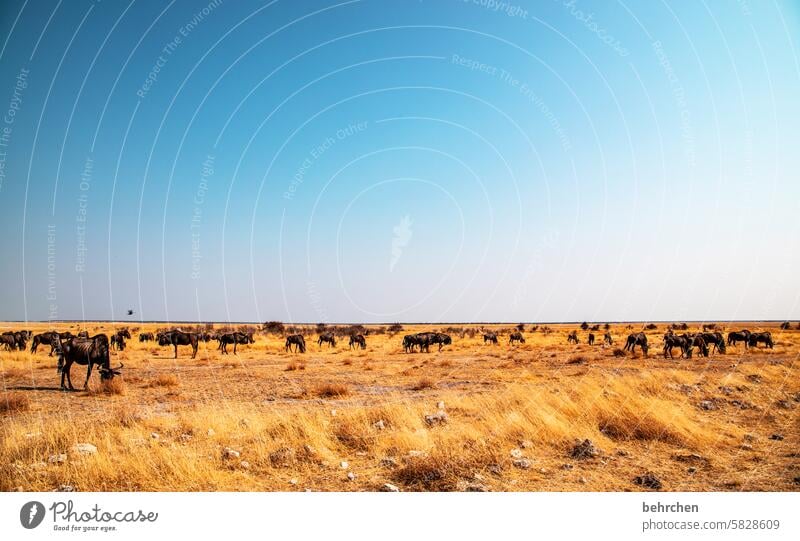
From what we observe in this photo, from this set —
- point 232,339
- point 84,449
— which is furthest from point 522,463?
point 232,339

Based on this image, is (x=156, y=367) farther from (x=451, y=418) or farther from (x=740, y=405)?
(x=740, y=405)

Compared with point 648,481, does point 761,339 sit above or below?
below

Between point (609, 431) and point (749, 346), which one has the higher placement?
point (609, 431)

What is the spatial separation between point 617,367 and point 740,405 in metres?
13.6

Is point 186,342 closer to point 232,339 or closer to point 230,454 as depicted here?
point 232,339

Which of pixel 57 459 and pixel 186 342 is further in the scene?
pixel 186 342

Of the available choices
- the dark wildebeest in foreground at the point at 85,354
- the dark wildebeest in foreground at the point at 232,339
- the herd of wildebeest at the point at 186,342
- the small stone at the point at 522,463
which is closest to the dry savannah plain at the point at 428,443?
the small stone at the point at 522,463

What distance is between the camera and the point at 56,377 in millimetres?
22562

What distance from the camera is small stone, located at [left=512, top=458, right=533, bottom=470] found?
8203 mm

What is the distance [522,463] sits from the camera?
27.1 feet

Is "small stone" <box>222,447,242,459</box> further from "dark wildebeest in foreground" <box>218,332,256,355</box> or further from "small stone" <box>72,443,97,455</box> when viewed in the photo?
"dark wildebeest in foreground" <box>218,332,256,355</box>

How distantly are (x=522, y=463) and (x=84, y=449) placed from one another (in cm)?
798

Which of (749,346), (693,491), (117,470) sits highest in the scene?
(117,470)
